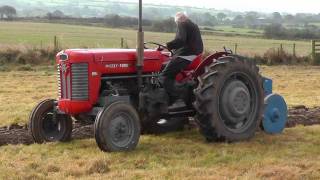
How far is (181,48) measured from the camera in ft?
26.7

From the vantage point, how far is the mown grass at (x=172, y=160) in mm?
6219

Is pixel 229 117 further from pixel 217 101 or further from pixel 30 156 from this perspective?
pixel 30 156

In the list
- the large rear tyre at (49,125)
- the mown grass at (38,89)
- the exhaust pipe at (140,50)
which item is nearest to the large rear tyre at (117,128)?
the exhaust pipe at (140,50)

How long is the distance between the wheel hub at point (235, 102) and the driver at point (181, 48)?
68cm

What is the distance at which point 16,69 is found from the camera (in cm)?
2197

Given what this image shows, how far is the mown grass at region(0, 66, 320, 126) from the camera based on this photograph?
1166cm

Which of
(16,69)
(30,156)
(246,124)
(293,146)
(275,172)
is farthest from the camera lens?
(16,69)

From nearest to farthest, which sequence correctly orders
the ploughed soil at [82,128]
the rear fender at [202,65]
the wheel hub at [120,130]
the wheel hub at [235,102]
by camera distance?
the wheel hub at [120,130] → the wheel hub at [235,102] → the rear fender at [202,65] → the ploughed soil at [82,128]

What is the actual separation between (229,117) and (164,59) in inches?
49.0

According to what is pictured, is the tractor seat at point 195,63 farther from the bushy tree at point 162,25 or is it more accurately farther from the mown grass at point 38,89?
the bushy tree at point 162,25

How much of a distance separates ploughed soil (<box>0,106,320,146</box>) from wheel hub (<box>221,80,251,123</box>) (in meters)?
1.45

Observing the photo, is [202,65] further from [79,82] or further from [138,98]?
[79,82]

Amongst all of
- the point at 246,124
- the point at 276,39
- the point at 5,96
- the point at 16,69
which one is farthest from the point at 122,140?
the point at 276,39

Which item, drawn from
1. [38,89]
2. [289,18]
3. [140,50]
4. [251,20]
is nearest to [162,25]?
[38,89]
